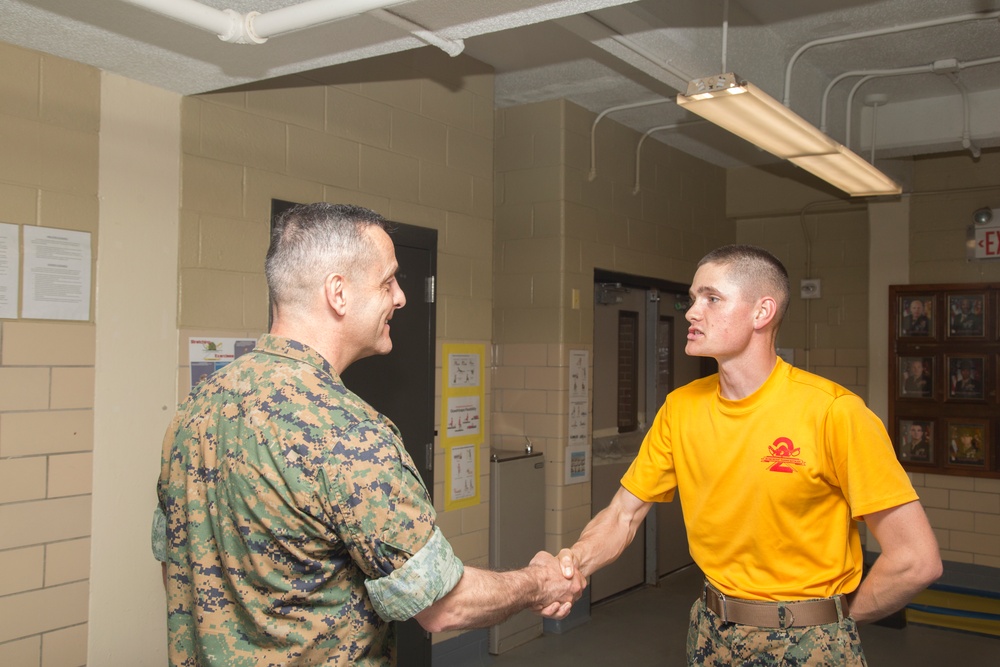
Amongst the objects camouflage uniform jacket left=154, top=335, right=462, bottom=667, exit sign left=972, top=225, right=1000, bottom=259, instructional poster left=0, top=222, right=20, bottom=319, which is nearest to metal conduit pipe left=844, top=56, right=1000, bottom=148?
exit sign left=972, top=225, right=1000, bottom=259

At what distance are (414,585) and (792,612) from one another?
1115mm

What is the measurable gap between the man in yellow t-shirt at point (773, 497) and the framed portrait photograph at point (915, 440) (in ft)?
14.5

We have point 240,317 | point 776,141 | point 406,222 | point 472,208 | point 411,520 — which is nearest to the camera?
point 411,520

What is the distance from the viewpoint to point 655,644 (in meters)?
4.93

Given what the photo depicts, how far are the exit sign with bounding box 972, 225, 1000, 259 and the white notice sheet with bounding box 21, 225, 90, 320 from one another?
5.86 m

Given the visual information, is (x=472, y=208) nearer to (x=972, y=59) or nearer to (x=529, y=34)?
(x=529, y=34)

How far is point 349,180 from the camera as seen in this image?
151 inches

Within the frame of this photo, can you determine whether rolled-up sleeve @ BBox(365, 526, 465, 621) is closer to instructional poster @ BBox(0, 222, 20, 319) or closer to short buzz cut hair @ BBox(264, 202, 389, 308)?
short buzz cut hair @ BBox(264, 202, 389, 308)

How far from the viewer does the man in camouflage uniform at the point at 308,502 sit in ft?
5.18

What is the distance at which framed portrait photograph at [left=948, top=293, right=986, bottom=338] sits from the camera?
19.6 ft

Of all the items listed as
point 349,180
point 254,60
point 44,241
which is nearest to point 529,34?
point 349,180

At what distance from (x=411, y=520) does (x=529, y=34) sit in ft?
10.8

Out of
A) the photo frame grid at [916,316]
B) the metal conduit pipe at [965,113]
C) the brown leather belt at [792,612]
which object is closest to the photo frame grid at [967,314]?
the photo frame grid at [916,316]

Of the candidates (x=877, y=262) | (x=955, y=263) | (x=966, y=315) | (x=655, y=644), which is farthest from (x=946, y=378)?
(x=655, y=644)
